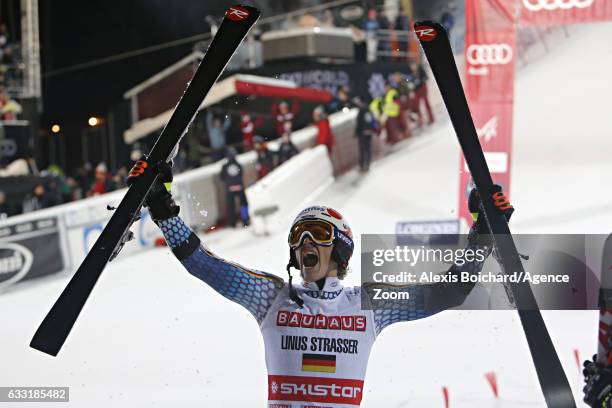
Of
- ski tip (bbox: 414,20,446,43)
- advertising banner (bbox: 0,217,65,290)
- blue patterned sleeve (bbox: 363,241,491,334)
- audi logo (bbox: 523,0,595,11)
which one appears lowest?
advertising banner (bbox: 0,217,65,290)

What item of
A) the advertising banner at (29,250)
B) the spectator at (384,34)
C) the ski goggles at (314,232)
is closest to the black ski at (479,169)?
the ski goggles at (314,232)

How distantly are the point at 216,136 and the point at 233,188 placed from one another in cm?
114

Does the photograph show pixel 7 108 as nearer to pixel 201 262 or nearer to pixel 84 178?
pixel 84 178

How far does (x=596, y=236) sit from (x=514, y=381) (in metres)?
2.21

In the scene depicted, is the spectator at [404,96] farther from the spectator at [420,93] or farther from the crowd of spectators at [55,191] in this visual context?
the crowd of spectators at [55,191]

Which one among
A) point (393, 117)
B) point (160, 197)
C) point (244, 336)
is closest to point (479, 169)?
point (160, 197)

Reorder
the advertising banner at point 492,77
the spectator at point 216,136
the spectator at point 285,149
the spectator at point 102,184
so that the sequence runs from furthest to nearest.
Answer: the spectator at point 285,149
the spectator at point 102,184
the spectator at point 216,136
the advertising banner at point 492,77

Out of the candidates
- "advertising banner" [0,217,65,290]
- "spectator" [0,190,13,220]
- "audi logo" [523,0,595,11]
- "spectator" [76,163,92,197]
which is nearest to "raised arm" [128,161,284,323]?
"audi logo" [523,0,595,11]

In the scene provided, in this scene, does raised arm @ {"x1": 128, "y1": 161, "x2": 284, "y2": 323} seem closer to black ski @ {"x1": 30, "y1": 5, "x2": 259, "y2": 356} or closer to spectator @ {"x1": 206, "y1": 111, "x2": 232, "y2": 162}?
black ski @ {"x1": 30, "y1": 5, "x2": 259, "y2": 356}

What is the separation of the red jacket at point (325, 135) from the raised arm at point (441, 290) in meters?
8.88

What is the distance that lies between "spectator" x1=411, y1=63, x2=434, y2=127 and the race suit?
8655 millimetres

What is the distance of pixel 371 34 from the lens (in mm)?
14359

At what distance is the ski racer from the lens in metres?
3.02

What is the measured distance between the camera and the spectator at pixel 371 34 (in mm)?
14102
